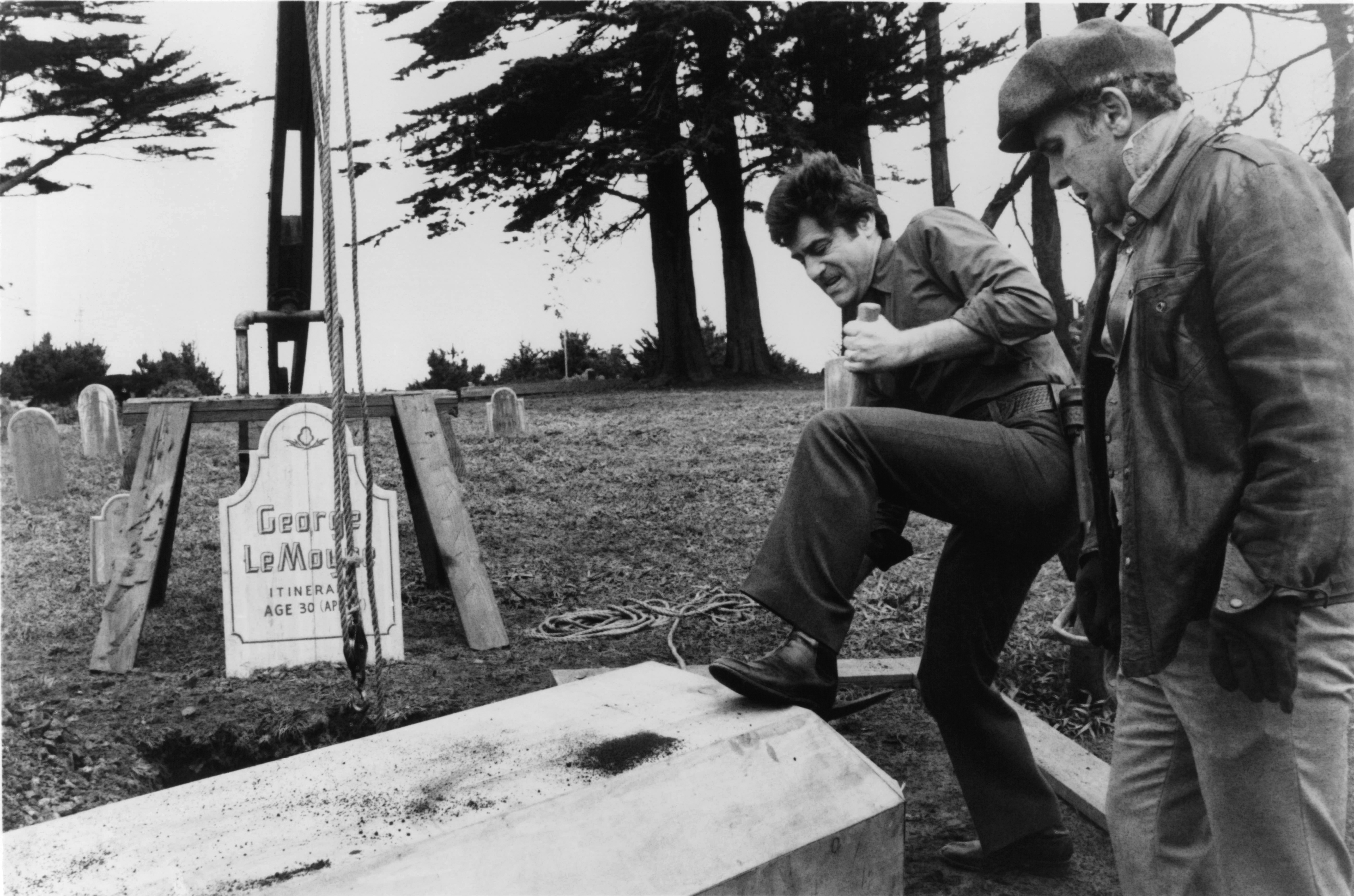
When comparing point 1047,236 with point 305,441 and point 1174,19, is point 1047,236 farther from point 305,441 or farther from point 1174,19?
point 305,441

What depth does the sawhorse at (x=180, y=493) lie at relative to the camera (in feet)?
13.4

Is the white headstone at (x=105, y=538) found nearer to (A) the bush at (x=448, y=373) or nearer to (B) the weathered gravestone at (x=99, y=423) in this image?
(B) the weathered gravestone at (x=99, y=423)

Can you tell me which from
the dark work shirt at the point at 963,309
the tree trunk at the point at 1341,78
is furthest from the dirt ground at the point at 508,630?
the tree trunk at the point at 1341,78

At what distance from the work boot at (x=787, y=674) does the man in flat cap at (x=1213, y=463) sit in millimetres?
634

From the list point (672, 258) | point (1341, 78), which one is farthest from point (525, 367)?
point (1341, 78)

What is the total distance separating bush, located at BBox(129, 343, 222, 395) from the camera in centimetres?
1541

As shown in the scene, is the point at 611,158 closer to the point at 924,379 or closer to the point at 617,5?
the point at 617,5

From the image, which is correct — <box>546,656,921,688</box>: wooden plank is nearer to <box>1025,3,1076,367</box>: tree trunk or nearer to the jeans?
the jeans

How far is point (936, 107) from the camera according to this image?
14914 mm

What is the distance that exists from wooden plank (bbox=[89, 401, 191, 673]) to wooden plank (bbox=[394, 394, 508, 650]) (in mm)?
897

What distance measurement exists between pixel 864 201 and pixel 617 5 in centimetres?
1318

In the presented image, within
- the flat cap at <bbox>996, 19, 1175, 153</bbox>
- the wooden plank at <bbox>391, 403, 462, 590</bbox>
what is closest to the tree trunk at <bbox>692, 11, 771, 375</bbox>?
the wooden plank at <bbox>391, 403, 462, 590</bbox>

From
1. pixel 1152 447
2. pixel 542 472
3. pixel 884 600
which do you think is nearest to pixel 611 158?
pixel 542 472

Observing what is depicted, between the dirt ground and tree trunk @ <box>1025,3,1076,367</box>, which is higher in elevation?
tree trunk @ <box>1025,3,1076,367</box>
